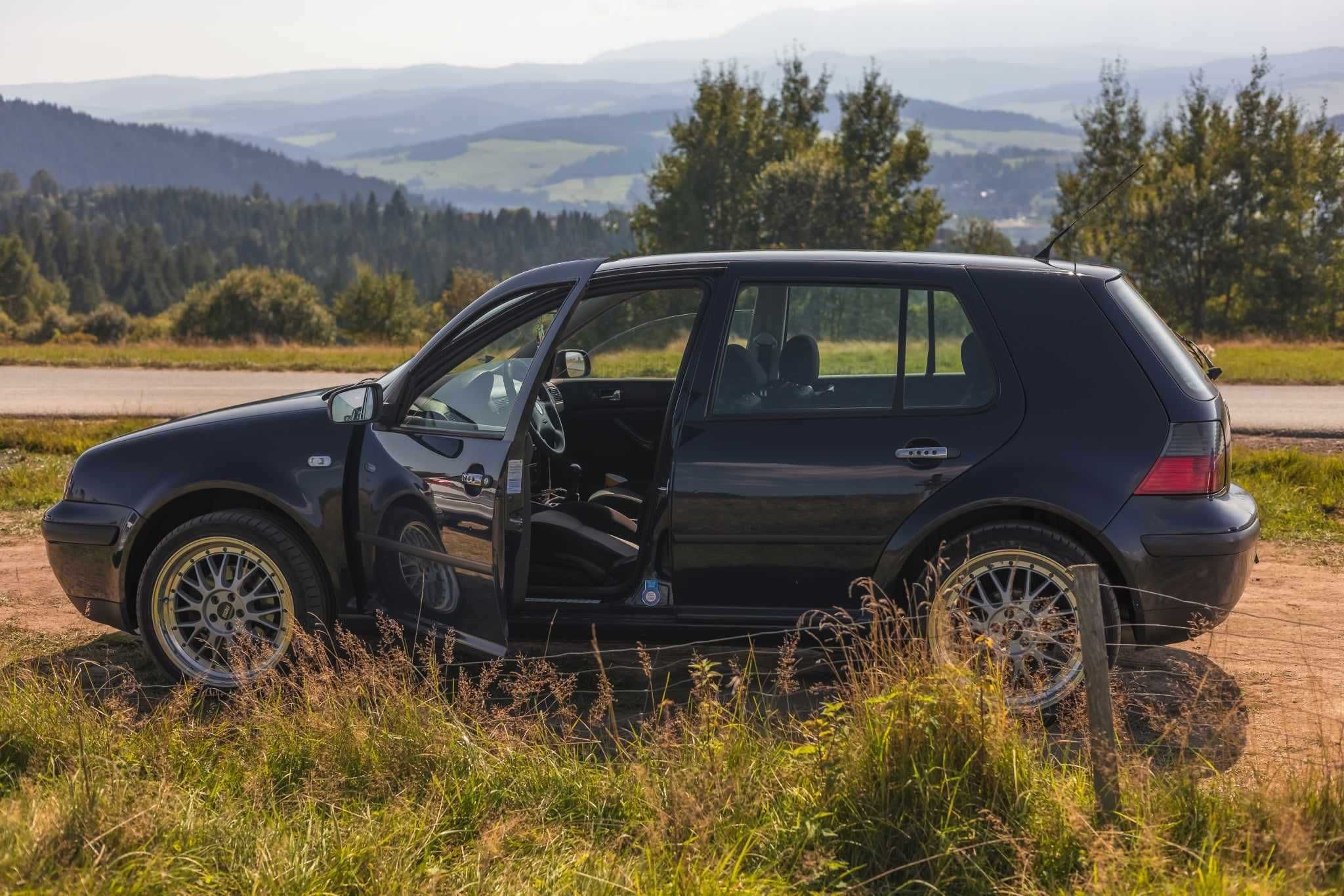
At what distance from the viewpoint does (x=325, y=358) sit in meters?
23.5

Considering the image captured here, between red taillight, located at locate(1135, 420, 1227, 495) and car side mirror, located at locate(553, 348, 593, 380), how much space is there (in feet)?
8.19

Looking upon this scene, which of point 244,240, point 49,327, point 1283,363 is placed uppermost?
point 244,240

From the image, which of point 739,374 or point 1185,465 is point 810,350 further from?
point 1185,465

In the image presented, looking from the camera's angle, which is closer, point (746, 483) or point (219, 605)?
point (746, 483)

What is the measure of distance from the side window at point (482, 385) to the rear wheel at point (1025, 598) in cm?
179

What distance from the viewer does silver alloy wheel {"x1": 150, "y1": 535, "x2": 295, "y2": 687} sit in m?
4.78

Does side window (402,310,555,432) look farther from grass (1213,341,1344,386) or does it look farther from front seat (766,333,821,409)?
grass (1213,341,1344,386)

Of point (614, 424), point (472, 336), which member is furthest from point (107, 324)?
point (472, 336)

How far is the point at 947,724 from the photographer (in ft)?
11.5

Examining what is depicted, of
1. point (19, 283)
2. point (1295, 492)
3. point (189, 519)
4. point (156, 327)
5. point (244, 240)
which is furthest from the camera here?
point (244, 240)

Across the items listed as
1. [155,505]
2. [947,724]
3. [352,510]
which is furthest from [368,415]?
[947,724]

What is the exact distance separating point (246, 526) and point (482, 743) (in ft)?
4.78

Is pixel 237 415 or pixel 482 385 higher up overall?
pixel 482 385

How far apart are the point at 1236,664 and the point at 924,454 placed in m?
1.97
